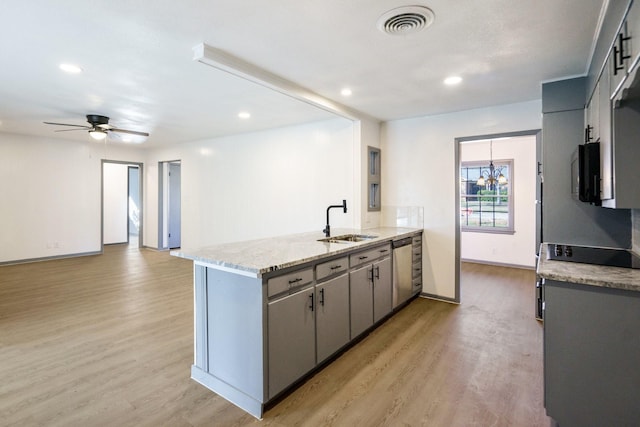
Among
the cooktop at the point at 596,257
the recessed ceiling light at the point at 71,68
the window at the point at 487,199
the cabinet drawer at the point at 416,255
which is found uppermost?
the recessed ceiling light at the point at 71,68

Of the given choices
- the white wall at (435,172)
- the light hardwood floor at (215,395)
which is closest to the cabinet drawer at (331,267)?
the light hardwood floor at (215,395)

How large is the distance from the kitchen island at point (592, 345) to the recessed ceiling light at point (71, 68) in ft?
13.3

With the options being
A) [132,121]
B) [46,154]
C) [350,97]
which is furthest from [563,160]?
[46,154]

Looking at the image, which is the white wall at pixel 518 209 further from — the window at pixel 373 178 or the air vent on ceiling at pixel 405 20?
the air vent on ceiling at pixel 405 20

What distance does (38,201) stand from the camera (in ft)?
21.8

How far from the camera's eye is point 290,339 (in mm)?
2205

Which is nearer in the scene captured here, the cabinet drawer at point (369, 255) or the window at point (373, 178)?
the cabinet drawer at point (369, 255)

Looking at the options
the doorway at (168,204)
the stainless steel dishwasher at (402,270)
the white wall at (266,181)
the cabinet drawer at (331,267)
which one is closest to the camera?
the cabinet drawer at (331,267)

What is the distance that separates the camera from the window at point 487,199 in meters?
6.32

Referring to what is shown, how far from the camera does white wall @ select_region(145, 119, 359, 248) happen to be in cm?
480

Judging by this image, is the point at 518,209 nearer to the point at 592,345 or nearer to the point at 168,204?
the point at 592,345

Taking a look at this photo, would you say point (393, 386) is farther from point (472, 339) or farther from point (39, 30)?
point (39, 30)

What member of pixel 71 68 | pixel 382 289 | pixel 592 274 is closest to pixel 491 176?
pixel 382 289

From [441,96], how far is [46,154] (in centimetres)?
761
